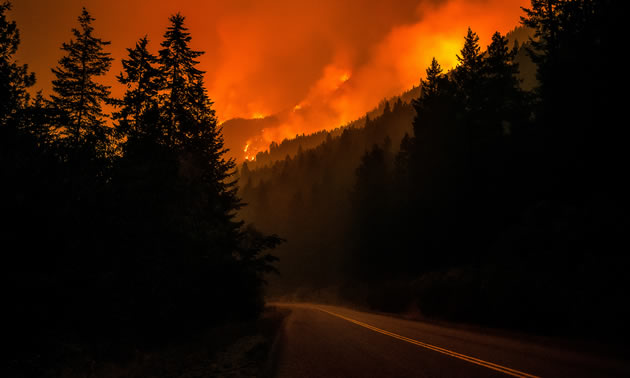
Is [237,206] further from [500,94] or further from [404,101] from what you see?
[404,101]

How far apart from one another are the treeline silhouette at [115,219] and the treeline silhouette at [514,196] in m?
13.3

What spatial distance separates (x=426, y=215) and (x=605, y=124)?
616 inches

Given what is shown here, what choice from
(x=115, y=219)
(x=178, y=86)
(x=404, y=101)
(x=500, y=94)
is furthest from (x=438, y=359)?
(x=404, y=101)

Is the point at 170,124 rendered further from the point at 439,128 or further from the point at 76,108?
the point at 439,128

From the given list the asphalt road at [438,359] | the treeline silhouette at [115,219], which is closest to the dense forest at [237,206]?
the treeline silhouette at [115,219]

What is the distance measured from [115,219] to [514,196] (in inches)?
995

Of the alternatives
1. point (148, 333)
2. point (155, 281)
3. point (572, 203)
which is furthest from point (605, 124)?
point (148, 333)

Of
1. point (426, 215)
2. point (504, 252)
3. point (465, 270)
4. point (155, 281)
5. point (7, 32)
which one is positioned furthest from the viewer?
point (426, 215)

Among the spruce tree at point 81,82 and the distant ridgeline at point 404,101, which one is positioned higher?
the distant ridgeline at point 404,101

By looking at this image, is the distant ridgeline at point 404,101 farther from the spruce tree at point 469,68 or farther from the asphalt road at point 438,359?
the asphalt road at point 438,359

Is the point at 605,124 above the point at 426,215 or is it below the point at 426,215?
above

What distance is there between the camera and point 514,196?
23672mm

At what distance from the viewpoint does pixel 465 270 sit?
22750mm

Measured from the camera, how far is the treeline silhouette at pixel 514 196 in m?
12.5
